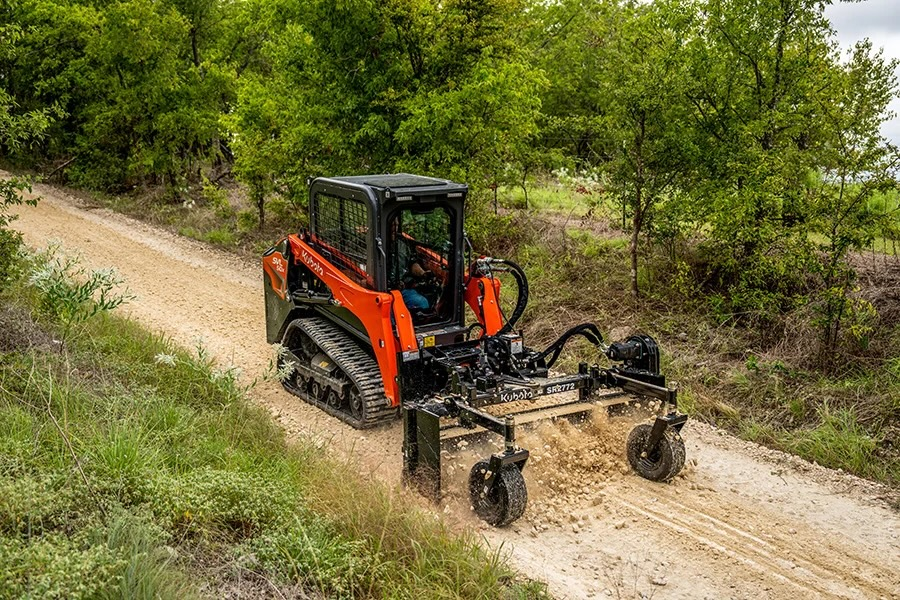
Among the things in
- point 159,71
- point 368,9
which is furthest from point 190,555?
point 159,71

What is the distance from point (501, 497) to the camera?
618 centimetres

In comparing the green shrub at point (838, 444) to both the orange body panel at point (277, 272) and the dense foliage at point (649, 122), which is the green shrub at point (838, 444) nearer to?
the dense foliage at point (649, 122)

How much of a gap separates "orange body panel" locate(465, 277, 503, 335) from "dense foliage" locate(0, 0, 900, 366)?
10.8ft

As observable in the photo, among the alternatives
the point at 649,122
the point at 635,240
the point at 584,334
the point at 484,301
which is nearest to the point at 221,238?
the point at 635,240

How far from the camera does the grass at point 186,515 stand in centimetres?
421

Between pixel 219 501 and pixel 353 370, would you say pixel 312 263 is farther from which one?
pixel 219 501

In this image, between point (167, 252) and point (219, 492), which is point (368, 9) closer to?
point (167, 252)

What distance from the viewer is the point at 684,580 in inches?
226

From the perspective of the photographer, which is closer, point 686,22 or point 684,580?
point 684,580

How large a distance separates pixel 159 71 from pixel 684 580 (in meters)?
17.3

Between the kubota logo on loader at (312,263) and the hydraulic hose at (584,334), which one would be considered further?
the kubota logo on loader at (312,263)

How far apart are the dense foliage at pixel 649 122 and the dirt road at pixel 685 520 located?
242 cm

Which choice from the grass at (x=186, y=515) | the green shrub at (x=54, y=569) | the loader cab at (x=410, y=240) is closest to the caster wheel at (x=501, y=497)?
the grass at (x=186, y=515)

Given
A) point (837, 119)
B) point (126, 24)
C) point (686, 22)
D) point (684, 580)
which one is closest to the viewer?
point (684, 580)
